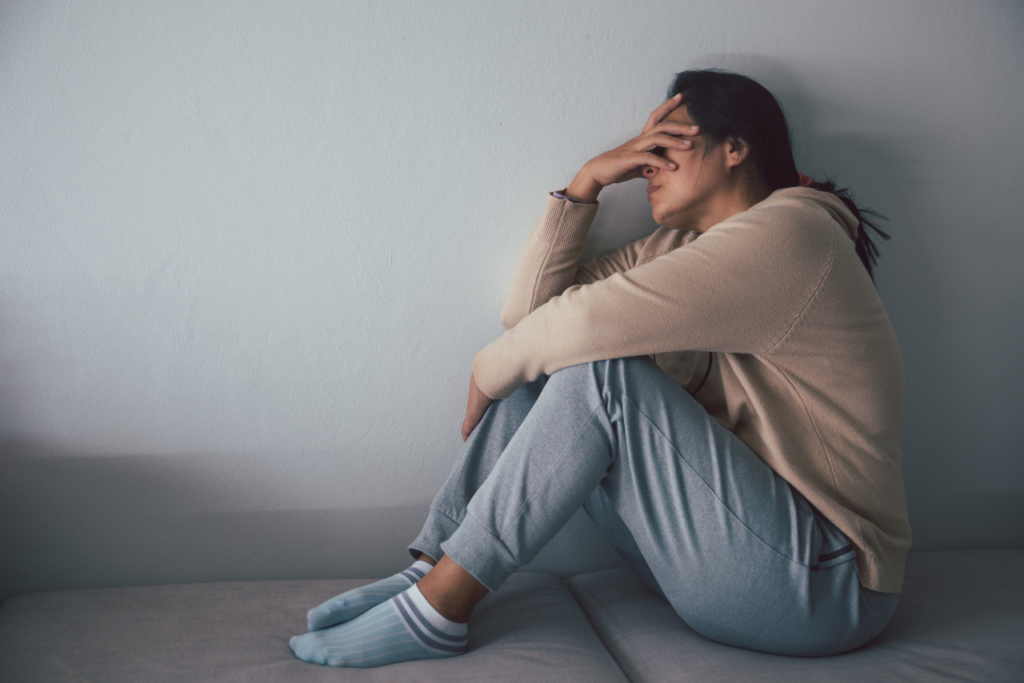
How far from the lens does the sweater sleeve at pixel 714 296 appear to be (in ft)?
2.96

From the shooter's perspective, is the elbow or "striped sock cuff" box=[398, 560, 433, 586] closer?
"striped sock cuff" box=[398, 560, 433, 586]

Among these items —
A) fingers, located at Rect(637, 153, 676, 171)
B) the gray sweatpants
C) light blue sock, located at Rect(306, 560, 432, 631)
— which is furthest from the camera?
fingers, located at Rect(637, 153, 676, 171)

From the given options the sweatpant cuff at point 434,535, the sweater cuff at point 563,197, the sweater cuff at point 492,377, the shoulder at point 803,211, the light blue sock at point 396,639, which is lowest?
the light blue sock at point 396,639

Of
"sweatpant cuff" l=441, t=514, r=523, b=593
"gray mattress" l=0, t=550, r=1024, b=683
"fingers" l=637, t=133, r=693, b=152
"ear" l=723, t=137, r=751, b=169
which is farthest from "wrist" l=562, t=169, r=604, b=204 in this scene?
"gray mattress" l=0, t=550, r=1024, b=683

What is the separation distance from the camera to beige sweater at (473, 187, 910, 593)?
91 centimetres

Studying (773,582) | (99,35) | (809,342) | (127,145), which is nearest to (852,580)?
(773,582)

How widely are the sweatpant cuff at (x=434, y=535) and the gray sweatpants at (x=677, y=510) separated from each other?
166 millimetres

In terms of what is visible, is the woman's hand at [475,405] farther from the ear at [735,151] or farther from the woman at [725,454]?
the ear at [735,151]

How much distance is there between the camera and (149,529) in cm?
125

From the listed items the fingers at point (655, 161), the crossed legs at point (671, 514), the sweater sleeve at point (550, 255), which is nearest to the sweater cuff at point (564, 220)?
the sweater sleeve at point (550, 255)

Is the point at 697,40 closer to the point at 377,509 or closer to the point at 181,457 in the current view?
the point at 377,509

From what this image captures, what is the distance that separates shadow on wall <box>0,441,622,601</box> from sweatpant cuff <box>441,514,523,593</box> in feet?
1.35

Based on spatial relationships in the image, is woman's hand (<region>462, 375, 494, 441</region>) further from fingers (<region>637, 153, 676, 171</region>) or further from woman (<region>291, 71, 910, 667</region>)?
fingers (<region>637, 153, 676, 171</region>)

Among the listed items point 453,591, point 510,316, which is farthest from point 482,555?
point 510,316
